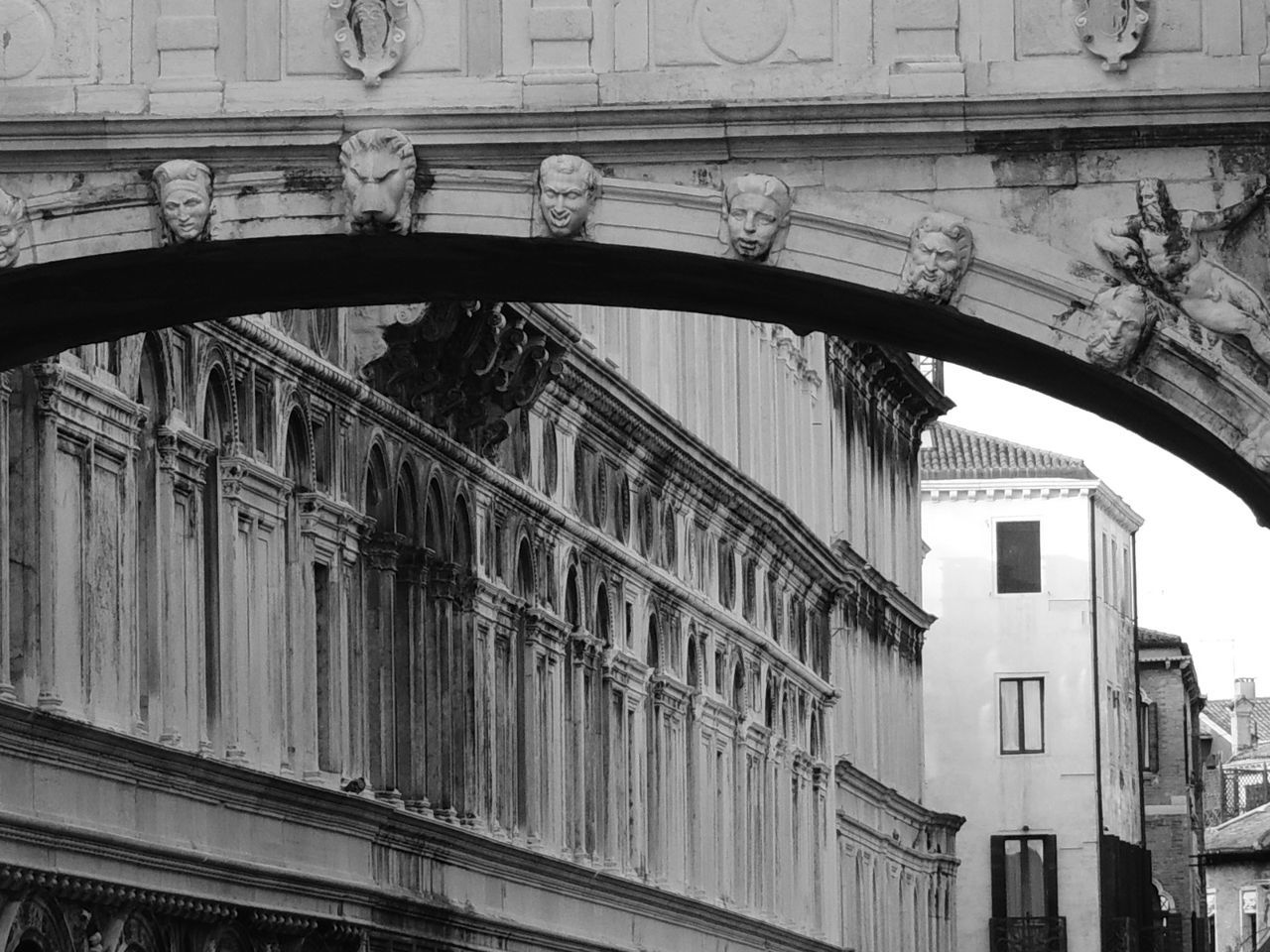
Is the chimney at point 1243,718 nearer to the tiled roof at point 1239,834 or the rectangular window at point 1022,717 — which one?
the tiled roof at point 1239,834

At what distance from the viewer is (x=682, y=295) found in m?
16.5

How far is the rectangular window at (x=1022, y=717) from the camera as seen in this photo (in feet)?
258

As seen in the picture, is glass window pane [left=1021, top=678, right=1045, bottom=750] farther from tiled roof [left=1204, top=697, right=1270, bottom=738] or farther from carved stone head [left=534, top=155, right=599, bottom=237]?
carved stone head [left=534, top=155, right=599, bottom=237]

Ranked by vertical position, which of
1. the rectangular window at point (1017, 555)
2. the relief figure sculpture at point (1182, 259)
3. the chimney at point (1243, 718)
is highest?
the chimney at point (1243, 718)

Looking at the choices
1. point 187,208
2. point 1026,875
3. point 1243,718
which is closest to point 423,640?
point 187,208

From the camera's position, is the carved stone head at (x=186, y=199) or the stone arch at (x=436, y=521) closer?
the carved stone head at (x=186, y=199)

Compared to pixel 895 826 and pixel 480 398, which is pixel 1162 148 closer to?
pixel 480 398

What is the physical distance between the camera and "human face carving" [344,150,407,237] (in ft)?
51.5

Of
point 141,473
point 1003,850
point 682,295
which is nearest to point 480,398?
point 141,473

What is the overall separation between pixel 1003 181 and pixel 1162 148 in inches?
25.8

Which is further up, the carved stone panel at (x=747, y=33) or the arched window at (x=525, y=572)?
the arched window at (x=525, y=572)

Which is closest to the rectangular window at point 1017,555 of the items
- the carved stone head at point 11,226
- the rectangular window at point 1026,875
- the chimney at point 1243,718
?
the rectangular window at point 1026,875

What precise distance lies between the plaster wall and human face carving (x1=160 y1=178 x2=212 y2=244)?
6275cm

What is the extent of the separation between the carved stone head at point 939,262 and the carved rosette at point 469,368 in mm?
15747
